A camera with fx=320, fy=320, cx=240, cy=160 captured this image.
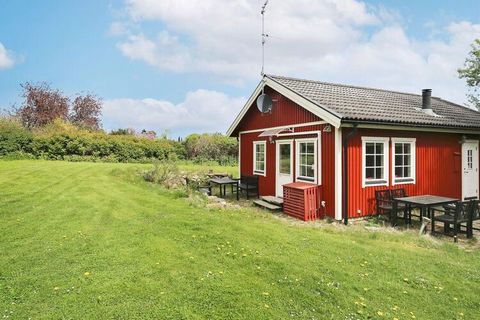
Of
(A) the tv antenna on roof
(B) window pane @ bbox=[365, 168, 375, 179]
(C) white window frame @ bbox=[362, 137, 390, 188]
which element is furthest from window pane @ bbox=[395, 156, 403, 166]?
(A) the tv antenna on roof

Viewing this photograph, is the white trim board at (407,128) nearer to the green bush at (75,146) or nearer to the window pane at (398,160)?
the window pane at (398,160)

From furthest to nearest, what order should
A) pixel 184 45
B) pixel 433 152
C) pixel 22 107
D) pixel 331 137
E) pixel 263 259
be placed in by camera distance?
1. pixel 22 107
2. pixel 184 45
3. pixel 433 152
4. pixel 331 137
5. pixel 263 259

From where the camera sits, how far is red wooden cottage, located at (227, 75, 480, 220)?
9672 mm

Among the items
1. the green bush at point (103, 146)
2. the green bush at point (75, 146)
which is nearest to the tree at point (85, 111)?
the green bush at point (103, 146)

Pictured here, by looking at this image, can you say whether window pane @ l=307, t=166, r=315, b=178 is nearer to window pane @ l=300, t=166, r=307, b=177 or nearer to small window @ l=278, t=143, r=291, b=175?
window pane @ l=300, t=166, r=307, b=177

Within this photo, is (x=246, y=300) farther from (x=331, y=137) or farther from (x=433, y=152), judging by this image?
(x=433, y=152)

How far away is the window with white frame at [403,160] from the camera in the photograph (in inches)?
416

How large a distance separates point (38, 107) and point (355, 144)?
3444cm

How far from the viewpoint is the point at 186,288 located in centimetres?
435

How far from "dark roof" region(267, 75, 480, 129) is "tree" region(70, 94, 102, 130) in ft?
98.0

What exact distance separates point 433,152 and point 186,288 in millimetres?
10762

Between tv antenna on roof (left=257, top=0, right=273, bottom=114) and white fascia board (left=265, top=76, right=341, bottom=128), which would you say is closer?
white fascia board (left=265, top=76, right=341, bottom=128)

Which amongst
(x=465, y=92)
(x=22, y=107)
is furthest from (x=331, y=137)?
(x=22, y=107)

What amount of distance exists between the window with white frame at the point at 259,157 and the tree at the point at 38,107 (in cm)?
2692
